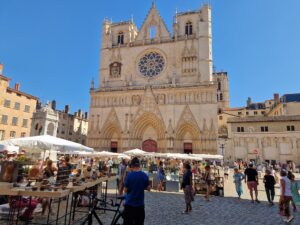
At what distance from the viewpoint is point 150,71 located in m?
35.8

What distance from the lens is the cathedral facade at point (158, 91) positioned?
102 ft

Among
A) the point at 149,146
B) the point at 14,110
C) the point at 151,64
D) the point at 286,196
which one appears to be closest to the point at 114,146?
the point at 149,146

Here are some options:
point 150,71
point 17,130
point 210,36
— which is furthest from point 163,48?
point 17,130

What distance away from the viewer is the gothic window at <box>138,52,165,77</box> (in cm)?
3550

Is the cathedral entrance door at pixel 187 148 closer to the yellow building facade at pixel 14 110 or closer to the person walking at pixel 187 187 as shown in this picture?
the person walking at pixel 187 187

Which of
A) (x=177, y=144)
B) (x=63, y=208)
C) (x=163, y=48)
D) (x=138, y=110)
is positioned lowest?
(x=63, y=208)

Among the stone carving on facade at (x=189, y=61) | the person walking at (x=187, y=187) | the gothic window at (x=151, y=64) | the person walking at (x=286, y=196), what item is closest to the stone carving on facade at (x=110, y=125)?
the gothic window at (x=151, y=64)

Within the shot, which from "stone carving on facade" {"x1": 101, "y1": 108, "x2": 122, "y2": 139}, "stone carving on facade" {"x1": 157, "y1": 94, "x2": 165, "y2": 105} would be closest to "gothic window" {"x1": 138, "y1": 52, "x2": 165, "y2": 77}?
"stone carving on facade" {"x1": 157, "y1": 94, "x2": 165, "y2": 105}

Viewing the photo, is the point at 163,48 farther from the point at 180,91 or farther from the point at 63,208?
the point at 63,208

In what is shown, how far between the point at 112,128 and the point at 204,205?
86.6 ft

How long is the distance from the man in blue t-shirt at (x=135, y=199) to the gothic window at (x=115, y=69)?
33.6 metres

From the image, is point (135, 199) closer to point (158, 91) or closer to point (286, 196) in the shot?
point (286, 196)

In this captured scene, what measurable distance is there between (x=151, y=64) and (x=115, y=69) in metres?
6.36

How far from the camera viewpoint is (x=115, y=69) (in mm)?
37344
